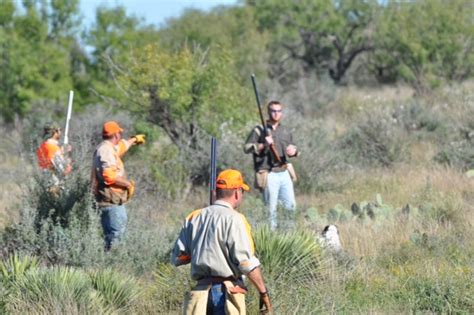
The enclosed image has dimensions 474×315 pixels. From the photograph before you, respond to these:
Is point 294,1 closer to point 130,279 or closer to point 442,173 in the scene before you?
point 442,173

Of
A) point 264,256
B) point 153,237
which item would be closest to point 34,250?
point 153,237

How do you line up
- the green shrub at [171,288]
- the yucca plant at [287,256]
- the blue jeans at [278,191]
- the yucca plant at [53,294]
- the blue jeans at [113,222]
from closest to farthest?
the yucca plant at [53,294] → the green shrub at [171,288] → the yucca plant at [287,256] → the blue jeans at [113,222] → the blue jeans at [278,191]

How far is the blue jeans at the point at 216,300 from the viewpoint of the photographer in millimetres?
6621

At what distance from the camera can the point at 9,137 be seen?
23359mm

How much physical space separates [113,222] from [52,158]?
1369 mm

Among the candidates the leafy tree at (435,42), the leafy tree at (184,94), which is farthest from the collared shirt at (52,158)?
the leafy tree at (435,42)

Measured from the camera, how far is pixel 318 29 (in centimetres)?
4119

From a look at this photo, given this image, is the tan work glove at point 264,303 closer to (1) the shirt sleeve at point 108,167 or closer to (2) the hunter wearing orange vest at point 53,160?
(1) the shirt sleeve at point 108,167

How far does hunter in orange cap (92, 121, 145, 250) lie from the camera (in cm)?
1052

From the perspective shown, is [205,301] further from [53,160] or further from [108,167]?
[53,160]

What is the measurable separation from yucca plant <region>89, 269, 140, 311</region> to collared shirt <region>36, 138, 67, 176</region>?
2279 millimetres

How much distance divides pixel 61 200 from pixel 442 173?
7108 mm

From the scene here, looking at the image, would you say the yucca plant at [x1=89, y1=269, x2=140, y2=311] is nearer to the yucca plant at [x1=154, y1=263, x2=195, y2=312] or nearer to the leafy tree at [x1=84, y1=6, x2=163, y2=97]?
the yucca plant at [x1=154, y1=263, x2=195, y2=312]

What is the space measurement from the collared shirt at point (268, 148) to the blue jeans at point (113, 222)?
77.3 inches
